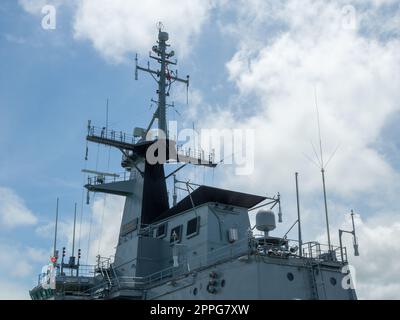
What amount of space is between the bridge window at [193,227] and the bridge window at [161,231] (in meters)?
2.44

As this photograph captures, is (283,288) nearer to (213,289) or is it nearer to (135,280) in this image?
(213,289)

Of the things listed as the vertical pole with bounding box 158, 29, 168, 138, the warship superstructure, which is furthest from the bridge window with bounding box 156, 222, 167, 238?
the vertical pole with bounding box 158, 29, 168, 138

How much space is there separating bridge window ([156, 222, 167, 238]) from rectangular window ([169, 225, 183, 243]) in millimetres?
1024

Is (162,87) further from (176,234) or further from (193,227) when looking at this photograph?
(193,227)

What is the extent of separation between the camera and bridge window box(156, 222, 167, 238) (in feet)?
106

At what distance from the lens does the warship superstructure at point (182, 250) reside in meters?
23.6

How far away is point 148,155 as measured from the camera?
37.6 meters

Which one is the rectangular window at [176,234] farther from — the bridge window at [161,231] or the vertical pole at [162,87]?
the vertical pole at [162,87]
